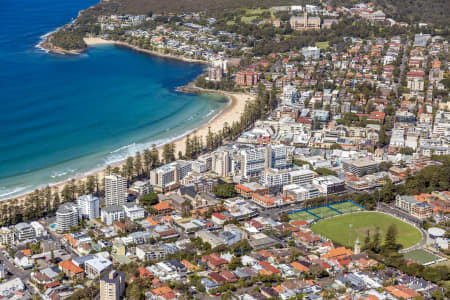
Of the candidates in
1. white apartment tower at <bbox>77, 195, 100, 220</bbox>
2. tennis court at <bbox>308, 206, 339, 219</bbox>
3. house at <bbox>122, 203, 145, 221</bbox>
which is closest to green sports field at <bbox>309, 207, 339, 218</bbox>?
tennis court at <bbox>308, 206, 339, 219</bbox>

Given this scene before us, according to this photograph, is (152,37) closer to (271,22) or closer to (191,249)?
(271,22)

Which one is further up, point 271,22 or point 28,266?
point 271,22

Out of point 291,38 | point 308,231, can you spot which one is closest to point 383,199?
point 308,231

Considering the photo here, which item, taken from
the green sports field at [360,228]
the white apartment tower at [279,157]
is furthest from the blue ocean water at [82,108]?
the green sports field at [360,228]

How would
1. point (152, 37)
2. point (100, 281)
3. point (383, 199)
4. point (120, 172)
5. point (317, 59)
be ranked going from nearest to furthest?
1. point (100, 281)
2. point (383, 199)
3. point (120, 172)
4. point (317, 59)
5. point (152, 37)

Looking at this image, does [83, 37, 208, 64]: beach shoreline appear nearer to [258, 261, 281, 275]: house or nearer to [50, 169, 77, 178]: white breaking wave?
[50, 169, 77, 178]: white breaking wave

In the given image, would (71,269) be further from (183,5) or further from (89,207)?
(183,5)

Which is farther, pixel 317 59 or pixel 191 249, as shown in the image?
pixel 317 59
